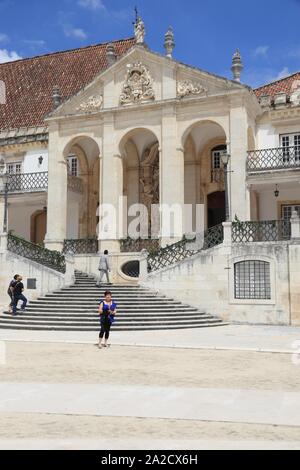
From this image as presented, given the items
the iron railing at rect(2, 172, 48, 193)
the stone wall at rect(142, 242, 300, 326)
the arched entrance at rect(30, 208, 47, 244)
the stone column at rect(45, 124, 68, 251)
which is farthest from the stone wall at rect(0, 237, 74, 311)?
the arched entrance at rect(30, 208, 47, 244)

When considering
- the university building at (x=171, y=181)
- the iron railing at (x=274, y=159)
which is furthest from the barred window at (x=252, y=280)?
the iron railing at (x=274, y=159)

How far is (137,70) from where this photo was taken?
23234mm

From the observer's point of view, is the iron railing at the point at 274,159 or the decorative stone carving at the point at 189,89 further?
the decorative stone carving at the point at 189,89

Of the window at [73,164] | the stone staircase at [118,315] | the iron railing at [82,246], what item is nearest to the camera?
the stone staircase at [118,315]

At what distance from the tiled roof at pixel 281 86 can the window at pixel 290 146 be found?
118 inches

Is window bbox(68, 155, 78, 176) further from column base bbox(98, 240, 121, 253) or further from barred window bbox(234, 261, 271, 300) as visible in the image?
barred window bbox(234, 261, 271, 300)

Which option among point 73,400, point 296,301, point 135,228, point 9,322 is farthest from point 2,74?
point 73,400

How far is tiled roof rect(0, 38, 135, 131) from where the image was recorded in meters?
30.9

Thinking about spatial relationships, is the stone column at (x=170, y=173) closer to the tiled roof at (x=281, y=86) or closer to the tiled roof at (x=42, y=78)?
the tiled roof at (x=281, y=86)

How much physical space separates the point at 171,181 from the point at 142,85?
4.78 meters

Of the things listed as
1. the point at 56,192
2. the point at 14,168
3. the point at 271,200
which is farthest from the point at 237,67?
the point at 14,168

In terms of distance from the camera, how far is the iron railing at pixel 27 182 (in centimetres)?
2614

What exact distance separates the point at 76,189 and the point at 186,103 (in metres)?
7.87

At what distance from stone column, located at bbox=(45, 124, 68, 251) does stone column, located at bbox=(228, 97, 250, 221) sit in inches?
322
